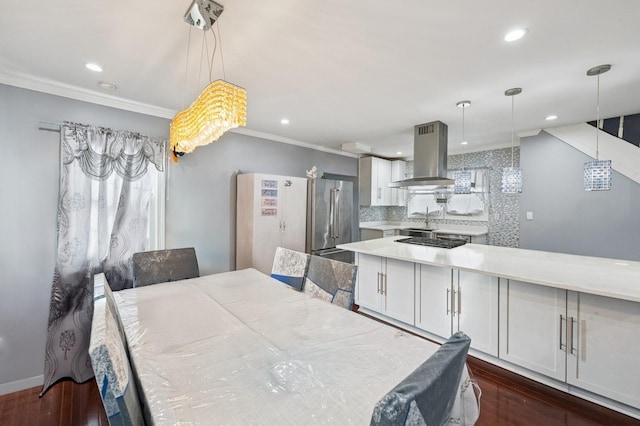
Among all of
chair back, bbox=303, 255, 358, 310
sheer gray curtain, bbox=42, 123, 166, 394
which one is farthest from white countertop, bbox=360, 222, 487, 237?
sheer gray curtain, bbox=42, 123, 166, 394

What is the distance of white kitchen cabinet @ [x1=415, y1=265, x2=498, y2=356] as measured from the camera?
2.18 m

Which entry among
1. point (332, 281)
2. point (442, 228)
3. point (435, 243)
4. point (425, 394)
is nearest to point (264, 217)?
point (332, 281)

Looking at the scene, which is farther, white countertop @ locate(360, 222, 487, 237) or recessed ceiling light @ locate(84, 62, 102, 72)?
white countertop @ locate(360, 222, 487, 237)

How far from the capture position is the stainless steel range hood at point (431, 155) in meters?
3.12

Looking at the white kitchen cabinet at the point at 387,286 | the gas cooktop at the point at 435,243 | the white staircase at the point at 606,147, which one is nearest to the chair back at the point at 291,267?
the white kitchen cabinet at the point at 387,286

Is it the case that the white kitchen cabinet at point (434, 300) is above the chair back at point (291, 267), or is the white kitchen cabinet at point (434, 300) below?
below

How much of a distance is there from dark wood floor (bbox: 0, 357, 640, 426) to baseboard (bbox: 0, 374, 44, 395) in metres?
0.04

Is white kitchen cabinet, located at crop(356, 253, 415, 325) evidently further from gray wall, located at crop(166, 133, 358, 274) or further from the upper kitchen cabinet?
the upper kitchen cabinet

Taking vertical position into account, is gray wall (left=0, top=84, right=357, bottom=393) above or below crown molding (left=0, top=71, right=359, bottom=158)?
below

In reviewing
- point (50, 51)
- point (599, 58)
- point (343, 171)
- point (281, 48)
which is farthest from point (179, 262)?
point (599, 58)

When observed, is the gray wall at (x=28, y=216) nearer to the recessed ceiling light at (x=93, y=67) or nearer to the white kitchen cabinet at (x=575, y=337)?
the recessed ceiling light at (x=93, y=67)

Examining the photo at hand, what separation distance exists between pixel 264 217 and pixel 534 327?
9.08 feet

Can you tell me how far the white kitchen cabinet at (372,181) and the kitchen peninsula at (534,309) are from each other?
232cm

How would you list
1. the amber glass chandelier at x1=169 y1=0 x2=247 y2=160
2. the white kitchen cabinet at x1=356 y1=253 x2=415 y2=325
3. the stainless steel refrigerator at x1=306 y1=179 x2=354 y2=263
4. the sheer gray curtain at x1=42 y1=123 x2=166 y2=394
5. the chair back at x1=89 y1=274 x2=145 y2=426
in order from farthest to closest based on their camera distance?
the stainless steel refrigerator at x1=306 y1=179 x2=354 y2=263
the white kitchen cabinet at x1=356 y1=253 x2=415 y2=325
the sheer gray curtain at x1=42 y1=123 x2=166 y2=394
the amber glass chandelier at x1=169 y1=0 x2=247 y2=160
the chair back at x1=89 y1=274 x2=145 y2=426
